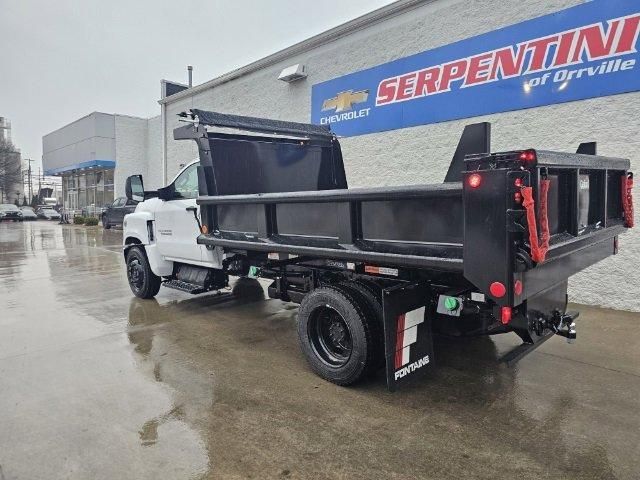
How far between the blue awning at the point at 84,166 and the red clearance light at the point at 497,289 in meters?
26.7

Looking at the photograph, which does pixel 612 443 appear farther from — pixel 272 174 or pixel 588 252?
pixel 272 174

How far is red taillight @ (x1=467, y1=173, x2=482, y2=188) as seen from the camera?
2625 mm

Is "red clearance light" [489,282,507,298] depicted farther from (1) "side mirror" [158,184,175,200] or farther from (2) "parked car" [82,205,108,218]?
(2) "parked car" [82,205,108,218]

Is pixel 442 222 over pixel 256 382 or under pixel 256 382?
over

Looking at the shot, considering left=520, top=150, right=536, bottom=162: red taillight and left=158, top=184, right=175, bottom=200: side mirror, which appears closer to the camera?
left=520, top=150, right=536, bottom=162: red taillight

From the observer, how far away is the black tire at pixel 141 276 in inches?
270

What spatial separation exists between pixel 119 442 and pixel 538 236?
9.58ft

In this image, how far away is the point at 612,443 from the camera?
9.52 feet

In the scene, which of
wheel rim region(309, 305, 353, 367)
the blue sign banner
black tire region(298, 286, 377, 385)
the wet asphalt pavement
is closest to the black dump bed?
black tire region(298, 286, 377, 385)

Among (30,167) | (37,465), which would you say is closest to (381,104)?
(37,465)

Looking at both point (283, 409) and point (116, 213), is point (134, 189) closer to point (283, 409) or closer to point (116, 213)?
point (283, 409)

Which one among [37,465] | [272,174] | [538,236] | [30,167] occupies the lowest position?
[37,465]

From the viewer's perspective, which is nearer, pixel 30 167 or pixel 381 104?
pixel 381 104

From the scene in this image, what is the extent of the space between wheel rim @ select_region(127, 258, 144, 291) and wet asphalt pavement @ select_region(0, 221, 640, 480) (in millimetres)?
1476
